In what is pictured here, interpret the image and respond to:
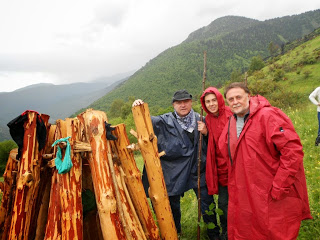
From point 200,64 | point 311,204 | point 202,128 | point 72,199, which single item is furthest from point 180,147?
point 200,64

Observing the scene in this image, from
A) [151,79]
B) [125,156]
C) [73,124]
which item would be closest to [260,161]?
[125,156]

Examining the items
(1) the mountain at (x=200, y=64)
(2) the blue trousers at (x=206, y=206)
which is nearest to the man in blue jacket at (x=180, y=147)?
(2) the blue trousers at (x=206, y=206)

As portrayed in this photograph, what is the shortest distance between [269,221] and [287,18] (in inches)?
8940

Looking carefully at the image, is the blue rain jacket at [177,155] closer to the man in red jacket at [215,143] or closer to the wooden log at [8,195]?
the man in red jacket at [215,143]

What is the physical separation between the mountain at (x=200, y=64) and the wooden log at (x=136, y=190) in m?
69.4

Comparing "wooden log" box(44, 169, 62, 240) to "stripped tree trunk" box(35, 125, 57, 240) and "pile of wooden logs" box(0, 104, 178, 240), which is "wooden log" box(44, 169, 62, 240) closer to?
"pile of wooden logs" box(0, 104, 178, 240)

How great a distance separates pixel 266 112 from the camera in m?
2.04

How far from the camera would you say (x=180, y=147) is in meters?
2.97

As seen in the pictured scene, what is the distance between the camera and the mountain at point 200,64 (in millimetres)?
89806

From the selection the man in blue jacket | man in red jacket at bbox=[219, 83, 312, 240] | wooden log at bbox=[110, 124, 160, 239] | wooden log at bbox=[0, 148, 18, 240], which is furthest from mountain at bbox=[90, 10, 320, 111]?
wooden log at bbox=[0, 148, 18, 240]

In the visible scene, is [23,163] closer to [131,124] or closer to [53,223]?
[53,223]

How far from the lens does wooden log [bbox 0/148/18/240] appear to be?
8.24ft

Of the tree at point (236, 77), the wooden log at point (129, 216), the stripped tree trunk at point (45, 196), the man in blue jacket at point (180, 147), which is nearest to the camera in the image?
the wooden log at point (129, 216)

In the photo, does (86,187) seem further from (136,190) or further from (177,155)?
(177,155)
